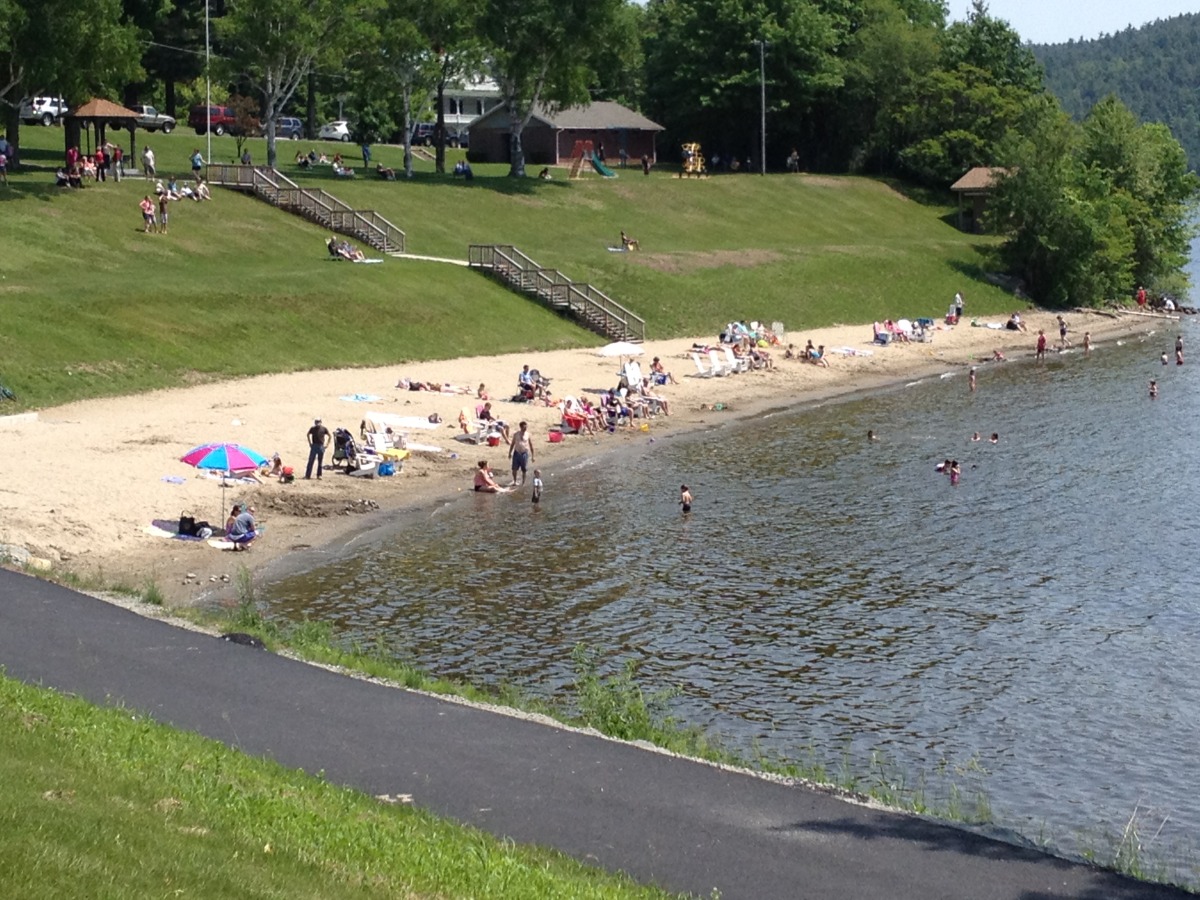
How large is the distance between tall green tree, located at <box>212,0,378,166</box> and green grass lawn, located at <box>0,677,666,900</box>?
58.3m

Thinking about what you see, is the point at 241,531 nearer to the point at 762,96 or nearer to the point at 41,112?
the point at 41,112

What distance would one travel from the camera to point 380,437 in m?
37.6

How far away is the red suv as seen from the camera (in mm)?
89312

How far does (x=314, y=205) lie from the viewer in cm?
6488

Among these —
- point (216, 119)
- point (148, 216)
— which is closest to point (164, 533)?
point (148, 216)

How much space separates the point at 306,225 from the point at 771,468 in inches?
1140

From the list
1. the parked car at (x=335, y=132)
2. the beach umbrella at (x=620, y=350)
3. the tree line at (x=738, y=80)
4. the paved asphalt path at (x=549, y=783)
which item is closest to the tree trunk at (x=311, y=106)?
the tree line at (x=738, y=80)

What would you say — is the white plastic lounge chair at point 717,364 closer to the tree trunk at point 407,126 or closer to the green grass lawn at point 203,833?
the tree trunk at point 407,126

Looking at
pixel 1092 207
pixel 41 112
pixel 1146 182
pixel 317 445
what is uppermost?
pixel 41 112

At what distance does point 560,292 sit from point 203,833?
49.2 m

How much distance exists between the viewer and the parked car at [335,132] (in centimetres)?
10188

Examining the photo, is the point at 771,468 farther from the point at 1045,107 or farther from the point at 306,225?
the point at 1045,107

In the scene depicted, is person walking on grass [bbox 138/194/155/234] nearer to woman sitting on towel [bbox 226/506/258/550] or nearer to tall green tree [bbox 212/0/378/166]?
tall green tree [bbox 212/0/378/166]

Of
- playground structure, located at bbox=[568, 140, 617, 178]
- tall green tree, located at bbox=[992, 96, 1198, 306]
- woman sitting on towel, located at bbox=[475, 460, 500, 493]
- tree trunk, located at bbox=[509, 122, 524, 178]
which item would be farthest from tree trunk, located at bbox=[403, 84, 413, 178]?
woman sitting on towel, located at bbox=[475, 460, 500, 493]
